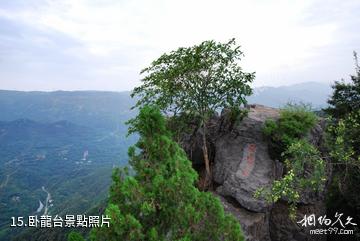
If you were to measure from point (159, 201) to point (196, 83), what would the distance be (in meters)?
10.0

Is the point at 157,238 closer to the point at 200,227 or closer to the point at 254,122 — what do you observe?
the point at 200,227

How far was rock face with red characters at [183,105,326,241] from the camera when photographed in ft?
51.2

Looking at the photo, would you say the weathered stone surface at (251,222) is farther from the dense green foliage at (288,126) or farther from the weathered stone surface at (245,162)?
the dense green foliage at (288,126)

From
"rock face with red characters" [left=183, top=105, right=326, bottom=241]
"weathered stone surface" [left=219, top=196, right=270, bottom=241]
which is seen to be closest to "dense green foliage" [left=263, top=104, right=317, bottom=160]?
"rock face with red characters" [left=183, top=105, right=326, bottom=241]

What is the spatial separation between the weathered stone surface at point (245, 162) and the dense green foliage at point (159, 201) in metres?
7.31

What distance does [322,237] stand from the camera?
17.4 m

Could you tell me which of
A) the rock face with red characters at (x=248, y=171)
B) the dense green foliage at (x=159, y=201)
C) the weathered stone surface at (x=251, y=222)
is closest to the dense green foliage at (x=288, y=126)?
the rock face with red characters at (x=248, y=171)

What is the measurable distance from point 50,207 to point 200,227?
178987mm

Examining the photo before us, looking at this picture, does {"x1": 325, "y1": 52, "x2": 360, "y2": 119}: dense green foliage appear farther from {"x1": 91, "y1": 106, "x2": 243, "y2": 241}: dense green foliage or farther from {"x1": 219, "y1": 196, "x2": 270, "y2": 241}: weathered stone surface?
{"x1": 91, "y1": 106, "x2": 243, "y2": 241}: dense green foliage

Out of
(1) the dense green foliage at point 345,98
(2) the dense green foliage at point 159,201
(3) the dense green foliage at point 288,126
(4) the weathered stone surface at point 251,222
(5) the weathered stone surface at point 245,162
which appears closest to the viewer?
(2) the dense green foliage at point 159,201

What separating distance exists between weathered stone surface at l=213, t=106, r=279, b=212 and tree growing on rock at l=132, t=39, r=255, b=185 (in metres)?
2.30

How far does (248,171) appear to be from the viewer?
55.3ft

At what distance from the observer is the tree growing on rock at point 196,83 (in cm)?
1625

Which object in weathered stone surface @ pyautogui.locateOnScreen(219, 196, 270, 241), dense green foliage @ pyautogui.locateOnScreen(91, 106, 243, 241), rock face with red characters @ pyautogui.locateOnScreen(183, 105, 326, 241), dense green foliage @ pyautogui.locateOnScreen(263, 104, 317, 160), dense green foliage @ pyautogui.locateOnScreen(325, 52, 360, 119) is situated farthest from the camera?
dense green foliage @ pyautogui.locateOnScreen(325, 52, 360, 119)
